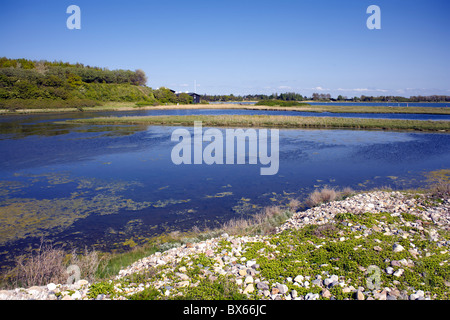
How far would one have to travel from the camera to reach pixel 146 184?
16359 mm

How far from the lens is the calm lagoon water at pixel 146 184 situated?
10.8 meters

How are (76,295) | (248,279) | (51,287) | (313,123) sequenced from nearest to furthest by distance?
(76,295), (51,287), (248,279), (313,123)

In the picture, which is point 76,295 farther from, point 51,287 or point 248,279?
point 248,279

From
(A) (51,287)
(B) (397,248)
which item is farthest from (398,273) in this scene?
(A) (51,287)

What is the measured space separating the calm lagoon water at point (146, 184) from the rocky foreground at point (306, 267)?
10.6 ft

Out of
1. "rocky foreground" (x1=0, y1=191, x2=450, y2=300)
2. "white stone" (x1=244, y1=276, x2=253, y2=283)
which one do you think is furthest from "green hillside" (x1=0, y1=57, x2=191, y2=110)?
"white stone" (x1=244, y1=276, x2=253, y2=283)

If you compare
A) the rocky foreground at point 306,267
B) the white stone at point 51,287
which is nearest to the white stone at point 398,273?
the rocky foreground at point 306,267

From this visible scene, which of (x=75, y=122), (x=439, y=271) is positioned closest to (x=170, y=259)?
(x=439, y=271)

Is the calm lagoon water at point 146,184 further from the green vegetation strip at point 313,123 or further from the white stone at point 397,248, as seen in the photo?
the green vegetation strip at point 313,123

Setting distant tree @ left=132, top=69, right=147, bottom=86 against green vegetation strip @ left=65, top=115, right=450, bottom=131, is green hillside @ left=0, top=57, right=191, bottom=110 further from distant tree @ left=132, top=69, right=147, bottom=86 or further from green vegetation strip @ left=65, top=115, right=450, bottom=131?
green vegetation strip @ left=65, top=115, right=450, bottom=131

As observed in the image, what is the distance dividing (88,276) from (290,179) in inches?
484

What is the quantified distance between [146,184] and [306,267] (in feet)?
37.9

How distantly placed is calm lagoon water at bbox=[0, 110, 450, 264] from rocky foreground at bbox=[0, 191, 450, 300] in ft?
10.6
